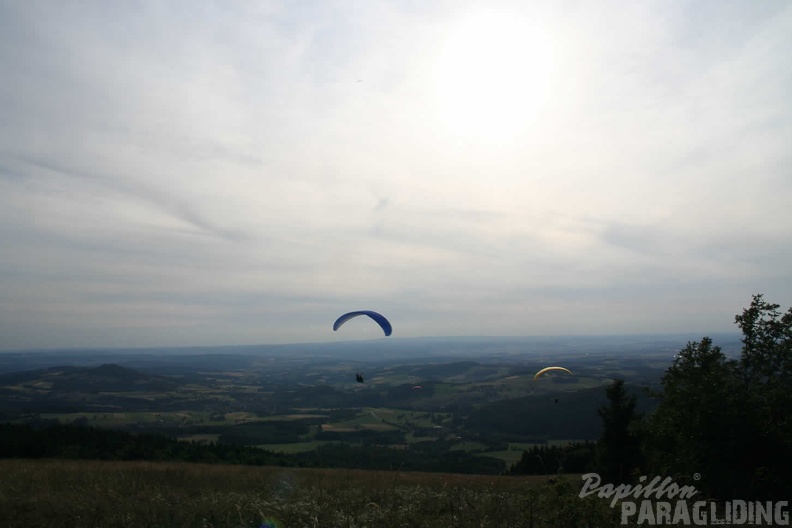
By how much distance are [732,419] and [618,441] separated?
53.3 ft

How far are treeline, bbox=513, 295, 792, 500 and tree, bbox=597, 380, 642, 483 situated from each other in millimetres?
9174

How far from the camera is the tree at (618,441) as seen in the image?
3018 cm

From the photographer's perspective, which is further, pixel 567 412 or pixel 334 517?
pixel 567 412

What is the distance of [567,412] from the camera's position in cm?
12325

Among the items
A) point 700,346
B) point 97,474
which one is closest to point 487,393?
point 700,346

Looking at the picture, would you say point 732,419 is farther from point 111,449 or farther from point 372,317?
point 111,449

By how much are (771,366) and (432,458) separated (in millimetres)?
57705

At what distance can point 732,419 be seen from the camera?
1638 cm

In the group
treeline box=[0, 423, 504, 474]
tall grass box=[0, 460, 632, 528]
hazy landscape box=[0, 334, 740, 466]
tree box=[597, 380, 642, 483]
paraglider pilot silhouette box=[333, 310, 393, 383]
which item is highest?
paraglider pilot silhouette box=[333, 310, 393, 383]

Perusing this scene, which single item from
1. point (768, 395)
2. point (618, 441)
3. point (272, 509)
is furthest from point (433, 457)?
point (272, 509)

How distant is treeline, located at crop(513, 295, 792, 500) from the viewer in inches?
618

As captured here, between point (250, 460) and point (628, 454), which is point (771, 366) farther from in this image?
point (250, 460)

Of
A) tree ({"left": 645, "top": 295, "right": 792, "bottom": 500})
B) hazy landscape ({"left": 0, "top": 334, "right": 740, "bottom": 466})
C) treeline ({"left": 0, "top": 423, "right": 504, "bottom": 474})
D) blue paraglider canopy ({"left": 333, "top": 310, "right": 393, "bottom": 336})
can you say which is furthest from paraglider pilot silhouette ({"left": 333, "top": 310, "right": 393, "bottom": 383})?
hazy landscape ({"left": 0, "top": 334, "right": 740, "bottom": 466})

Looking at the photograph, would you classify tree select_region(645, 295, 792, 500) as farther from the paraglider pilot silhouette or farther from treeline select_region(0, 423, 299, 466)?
treeline select_region(0, 423, 299, 466)
